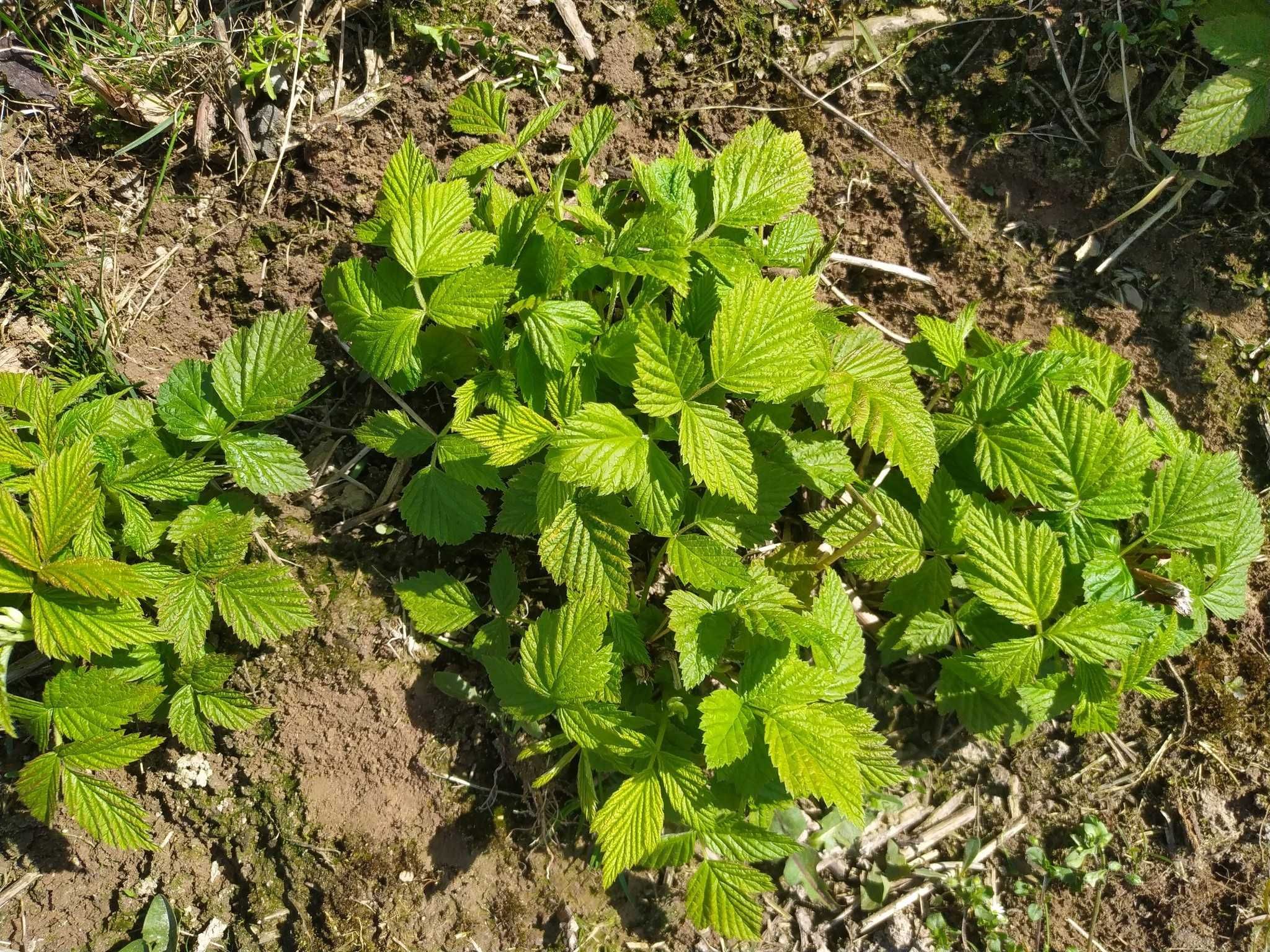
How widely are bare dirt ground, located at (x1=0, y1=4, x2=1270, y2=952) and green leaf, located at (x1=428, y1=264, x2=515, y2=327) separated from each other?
0.60 meters

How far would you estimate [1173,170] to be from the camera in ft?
9.46

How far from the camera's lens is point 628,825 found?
201 cm

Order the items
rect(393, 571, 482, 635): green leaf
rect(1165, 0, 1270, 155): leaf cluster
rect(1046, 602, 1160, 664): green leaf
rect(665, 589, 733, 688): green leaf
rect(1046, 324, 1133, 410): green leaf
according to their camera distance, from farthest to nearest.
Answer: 1. rect(1165, 0, 1270, 155): leaf cluster
2. rect(1046, 324, 1133, 410): green leaf
3. rect(393, 571, 482, 635): green leaf
4. rect(1046, 602, 1160, 664): green leaf
5. rect(665, 589, 733, 688): green leaf

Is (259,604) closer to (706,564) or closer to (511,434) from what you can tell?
(511,434)

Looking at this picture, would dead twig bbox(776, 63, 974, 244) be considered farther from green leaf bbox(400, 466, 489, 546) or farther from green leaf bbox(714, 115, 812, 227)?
green leaf bbox(400, 466, 489, 546)

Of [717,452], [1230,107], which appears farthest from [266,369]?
[1230,107]

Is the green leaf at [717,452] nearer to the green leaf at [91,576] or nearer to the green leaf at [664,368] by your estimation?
the green leaf at [664,368]

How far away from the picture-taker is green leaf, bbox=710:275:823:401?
185cm

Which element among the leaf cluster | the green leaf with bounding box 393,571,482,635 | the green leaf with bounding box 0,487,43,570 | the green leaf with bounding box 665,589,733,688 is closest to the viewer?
the green leaf with bounding box 0,487,43,570

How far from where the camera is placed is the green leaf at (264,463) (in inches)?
86.0

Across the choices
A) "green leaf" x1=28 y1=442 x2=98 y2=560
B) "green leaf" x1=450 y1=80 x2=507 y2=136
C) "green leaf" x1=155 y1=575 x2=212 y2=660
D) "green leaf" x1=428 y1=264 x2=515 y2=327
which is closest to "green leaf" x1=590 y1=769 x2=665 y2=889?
"green leaf" x1=155 y1=575 x2=212 y2=660

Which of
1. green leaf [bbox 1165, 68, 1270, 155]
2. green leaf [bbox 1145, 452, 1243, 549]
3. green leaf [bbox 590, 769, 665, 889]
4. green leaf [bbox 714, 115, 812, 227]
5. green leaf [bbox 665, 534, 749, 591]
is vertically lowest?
green leaf [bbox 590, 769, 665, 889]

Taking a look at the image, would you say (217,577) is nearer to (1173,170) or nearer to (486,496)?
(486,496)

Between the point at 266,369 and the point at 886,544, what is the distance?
176cm
